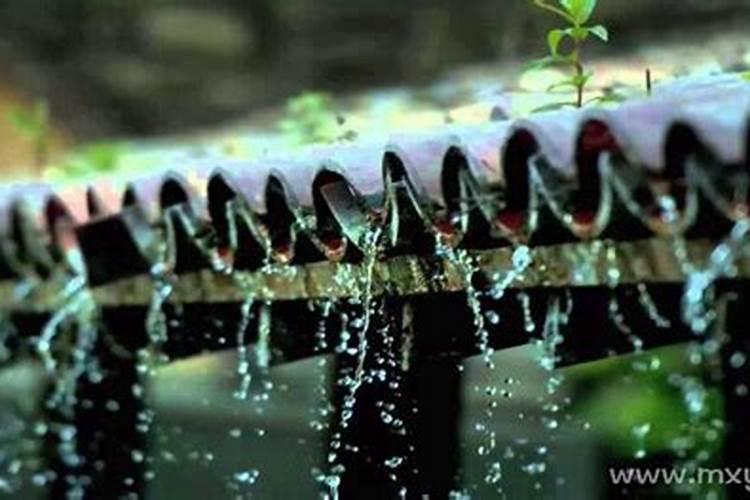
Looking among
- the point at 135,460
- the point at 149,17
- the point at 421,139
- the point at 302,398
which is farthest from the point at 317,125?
the point at 149,17

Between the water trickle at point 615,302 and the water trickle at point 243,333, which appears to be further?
the water trickle at point 243,333

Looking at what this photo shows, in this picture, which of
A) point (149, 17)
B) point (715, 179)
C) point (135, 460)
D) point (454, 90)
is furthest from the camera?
point (149, 17)

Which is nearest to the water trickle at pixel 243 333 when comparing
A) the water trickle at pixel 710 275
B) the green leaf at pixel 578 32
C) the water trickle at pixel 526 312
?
the water trickle at pixel 526 312

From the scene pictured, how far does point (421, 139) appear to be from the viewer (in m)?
2.94

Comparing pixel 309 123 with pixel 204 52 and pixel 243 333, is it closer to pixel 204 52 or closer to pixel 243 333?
pixel 243 333

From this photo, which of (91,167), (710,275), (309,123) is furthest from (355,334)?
(91,167)

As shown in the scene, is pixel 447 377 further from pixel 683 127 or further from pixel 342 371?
pixel 683 127

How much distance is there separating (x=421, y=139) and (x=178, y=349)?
51.6 inches

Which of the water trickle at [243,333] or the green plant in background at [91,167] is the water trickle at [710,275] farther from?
the green plant in background at [91,167]

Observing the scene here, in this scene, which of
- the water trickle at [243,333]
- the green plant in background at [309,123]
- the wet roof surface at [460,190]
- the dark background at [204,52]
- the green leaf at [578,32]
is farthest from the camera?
the dark background at [204,52]

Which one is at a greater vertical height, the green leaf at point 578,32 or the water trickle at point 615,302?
the green leaf at point 578,32

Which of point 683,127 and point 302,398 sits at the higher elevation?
point 683,127

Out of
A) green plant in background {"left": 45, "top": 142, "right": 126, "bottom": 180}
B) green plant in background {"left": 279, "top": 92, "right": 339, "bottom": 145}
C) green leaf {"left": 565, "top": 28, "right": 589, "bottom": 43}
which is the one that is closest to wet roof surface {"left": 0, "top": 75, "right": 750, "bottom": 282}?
green leaf {"left": 565, "top": 28, "right": 589, "bottom": 43}

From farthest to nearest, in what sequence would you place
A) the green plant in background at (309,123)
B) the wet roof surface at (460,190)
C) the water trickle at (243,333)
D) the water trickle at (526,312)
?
the green plant in background at (309,123), the water trickle at (243,333), the water trickle at (526,312), the wet roof surface at (460,190)
